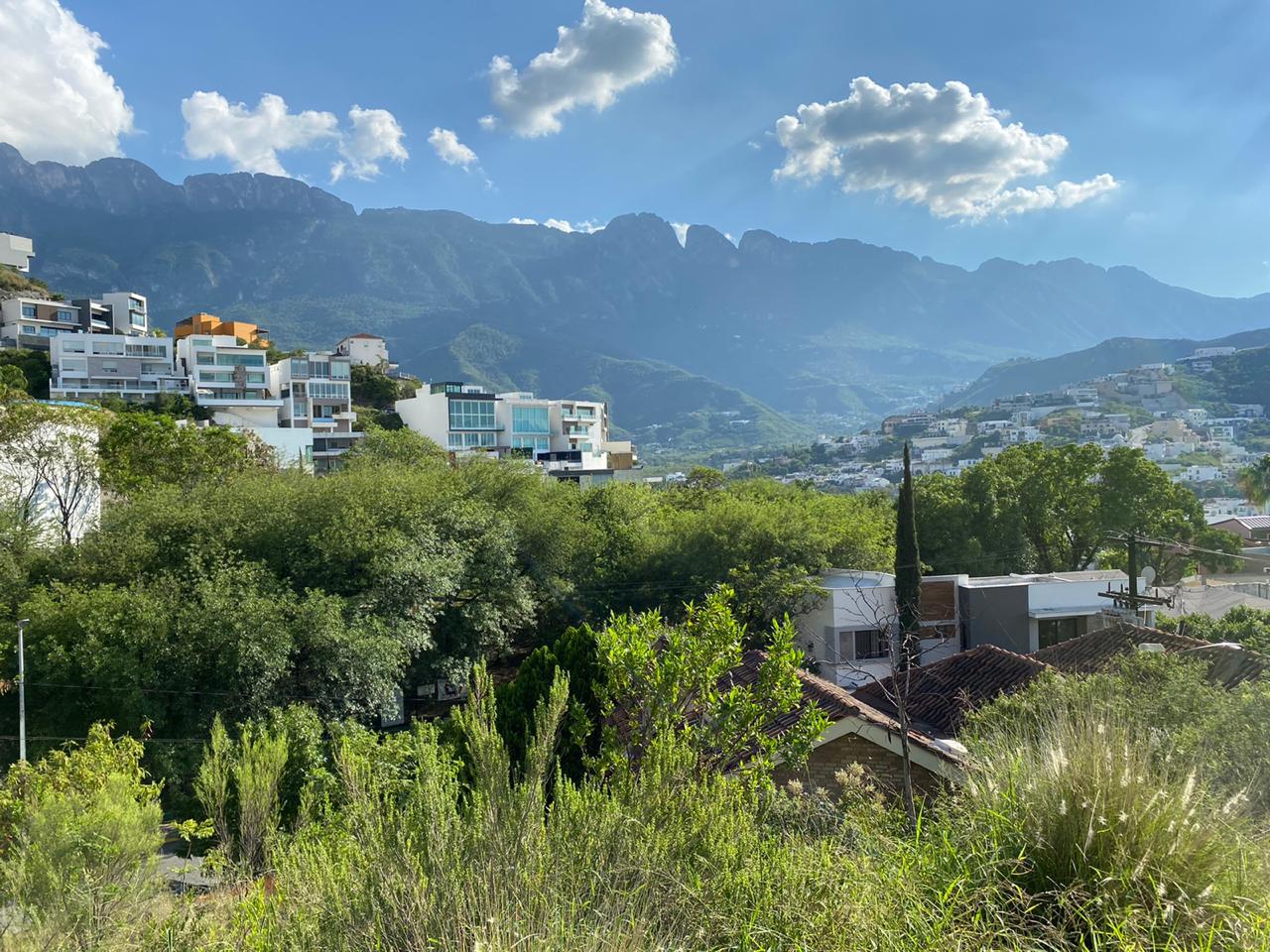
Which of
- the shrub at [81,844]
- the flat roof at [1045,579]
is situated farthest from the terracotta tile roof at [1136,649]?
the shrub at [81,844]

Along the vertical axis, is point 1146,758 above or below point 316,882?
above

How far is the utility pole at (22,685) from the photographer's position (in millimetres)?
14352

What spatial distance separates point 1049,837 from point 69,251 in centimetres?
23178

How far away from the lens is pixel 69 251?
188 metres

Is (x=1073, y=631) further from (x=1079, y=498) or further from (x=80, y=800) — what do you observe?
(x=80, y=800)

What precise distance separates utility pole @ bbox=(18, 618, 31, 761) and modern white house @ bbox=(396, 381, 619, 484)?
40153 millimetres

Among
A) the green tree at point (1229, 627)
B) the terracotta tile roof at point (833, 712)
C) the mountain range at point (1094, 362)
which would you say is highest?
the mountain range at point (1094, 362)

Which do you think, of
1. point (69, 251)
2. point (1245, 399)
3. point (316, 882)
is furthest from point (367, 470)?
point (69, 251)

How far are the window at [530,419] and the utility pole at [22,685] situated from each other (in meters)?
48.4

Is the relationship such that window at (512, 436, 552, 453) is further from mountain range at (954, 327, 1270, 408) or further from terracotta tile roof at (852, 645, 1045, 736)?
mountain range at (954, 327, 1270, 408)

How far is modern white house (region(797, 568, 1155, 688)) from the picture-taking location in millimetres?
21547

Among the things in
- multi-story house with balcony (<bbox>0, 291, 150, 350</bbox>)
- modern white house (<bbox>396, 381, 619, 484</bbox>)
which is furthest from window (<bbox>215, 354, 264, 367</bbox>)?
modern white house (<bbox>396, 381, 619, 484</bbox>)

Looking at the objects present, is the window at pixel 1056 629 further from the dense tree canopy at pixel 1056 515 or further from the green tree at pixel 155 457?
the green tree at pixel 155 457

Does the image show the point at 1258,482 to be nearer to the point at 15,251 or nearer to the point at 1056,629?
the point at 1056,629
